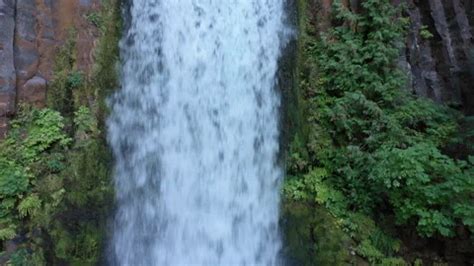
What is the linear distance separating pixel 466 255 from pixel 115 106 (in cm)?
549

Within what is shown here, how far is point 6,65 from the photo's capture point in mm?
6539

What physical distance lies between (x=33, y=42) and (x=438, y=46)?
22.7ft

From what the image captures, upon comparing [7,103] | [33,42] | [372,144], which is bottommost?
[372,144]

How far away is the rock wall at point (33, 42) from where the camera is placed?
21.5 ft

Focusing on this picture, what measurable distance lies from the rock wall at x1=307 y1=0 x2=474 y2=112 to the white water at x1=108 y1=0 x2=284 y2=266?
1.56 metres

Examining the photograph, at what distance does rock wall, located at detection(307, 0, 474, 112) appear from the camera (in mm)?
7480

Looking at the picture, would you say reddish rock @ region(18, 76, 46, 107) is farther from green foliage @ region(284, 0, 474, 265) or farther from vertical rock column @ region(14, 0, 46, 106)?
green foliage @ region(284, 0, 474, 265)

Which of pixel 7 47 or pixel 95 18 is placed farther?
pixel 95 18

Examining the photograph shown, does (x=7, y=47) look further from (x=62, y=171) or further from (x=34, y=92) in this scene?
(x=62, y=171)

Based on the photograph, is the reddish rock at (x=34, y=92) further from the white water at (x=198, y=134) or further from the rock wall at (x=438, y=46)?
the rock wall at (x=438, y=46)

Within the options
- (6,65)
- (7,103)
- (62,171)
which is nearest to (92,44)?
(6,65)

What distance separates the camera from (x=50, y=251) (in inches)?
232

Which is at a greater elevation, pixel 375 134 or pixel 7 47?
pixel 7 47

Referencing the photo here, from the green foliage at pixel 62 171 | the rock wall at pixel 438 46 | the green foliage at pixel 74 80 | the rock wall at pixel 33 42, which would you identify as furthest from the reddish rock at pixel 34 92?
the rock wall at pixel 438 46
